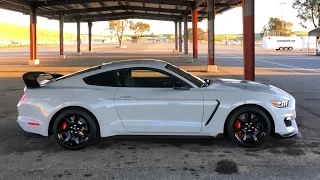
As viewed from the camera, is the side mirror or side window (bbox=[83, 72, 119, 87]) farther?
side window (bbox=[83, 72, 119, 87])

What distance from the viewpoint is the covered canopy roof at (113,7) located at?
25.0m

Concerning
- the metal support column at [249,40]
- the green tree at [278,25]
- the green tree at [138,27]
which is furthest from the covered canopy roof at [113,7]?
the green tree at [278,25]

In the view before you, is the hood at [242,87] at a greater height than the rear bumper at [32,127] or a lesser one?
greater

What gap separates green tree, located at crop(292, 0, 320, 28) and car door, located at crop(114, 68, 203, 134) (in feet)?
164

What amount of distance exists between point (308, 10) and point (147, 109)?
52675mm

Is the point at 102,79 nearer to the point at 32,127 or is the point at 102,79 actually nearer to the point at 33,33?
the point at 32,127

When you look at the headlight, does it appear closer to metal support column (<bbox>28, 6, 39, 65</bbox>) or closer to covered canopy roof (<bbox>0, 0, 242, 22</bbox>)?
covered canopy roof (<bbox>0, 0, 242, 22</bbox>)

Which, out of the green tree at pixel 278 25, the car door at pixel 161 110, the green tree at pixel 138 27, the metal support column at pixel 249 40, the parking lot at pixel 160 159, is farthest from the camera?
the green tree at pixel 278 25

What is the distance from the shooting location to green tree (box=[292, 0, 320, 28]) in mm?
50778

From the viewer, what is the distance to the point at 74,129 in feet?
18.6

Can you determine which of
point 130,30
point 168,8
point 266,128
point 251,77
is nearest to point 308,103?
point 251,77

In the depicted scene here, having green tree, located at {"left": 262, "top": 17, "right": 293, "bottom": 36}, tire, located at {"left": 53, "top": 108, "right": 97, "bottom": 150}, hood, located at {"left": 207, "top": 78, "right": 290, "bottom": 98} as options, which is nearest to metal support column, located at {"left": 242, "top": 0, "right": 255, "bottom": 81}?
hood, located at {"left": 207, "top": 78, "right": 290, "bottom": 98}

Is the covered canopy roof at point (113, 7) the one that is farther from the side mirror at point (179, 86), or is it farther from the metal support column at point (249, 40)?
the side mirror at point (179, 86)

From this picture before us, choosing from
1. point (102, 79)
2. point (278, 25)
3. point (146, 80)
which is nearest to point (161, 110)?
point (146, 80)
